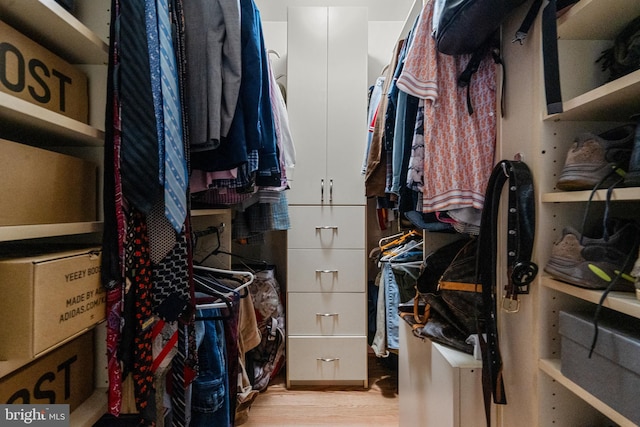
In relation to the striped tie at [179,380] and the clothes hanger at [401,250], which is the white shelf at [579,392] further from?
the clothes hanger at [401,250]

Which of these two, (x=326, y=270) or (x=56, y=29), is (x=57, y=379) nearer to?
(x=56, y=29)

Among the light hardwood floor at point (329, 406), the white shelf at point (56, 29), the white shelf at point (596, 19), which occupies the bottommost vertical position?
the light hardwood floor at point (329, 406)

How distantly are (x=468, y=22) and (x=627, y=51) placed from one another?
0.32 meters

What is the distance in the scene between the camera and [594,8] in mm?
615

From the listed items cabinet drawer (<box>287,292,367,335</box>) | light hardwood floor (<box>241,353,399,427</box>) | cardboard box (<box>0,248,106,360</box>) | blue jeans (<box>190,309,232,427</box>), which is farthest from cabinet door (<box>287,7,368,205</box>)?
cardboard box (<box>0,248,106,360</box>)


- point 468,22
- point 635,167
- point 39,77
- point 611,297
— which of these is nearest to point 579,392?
point 611,297

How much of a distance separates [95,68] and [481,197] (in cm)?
109

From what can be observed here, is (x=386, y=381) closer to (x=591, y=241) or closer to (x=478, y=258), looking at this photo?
(x=478, y=258)

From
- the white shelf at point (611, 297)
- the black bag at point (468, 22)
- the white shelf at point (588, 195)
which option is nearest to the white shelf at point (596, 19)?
the black bag at point (468, 22)

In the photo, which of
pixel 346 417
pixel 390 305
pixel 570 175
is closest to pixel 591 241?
pixel 570 175

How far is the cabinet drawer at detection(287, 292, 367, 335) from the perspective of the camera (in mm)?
1849

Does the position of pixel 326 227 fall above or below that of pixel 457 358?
above

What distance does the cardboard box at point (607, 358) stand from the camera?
20.4 inches

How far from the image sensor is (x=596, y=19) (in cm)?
65
